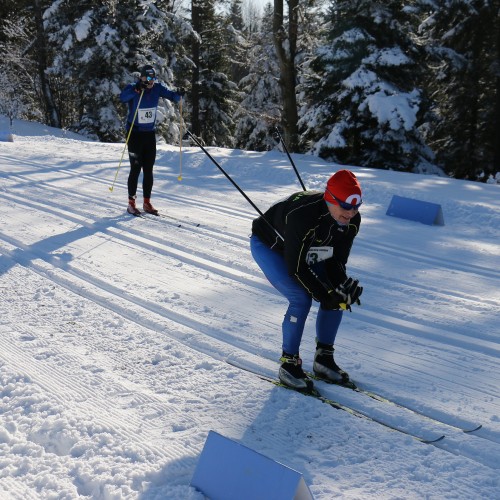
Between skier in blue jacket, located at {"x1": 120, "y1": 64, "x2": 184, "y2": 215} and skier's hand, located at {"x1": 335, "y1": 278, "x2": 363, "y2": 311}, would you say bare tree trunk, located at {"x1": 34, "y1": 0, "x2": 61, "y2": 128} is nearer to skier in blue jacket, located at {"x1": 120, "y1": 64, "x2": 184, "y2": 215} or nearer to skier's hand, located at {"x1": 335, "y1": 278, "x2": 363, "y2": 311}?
skier in blue jacket, located at {"x1": 120, "y1": 64, "x2": 184, "y2": 215}

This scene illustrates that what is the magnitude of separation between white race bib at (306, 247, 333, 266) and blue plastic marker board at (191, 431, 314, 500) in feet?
4.47

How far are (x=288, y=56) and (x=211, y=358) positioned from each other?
51.9 feet

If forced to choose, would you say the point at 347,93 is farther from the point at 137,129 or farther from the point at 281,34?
the point at 137,129

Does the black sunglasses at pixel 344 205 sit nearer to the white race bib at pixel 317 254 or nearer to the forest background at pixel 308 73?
the white race bib at pixel 317 254

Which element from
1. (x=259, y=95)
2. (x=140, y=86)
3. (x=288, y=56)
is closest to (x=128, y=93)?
(x=140, y=86)

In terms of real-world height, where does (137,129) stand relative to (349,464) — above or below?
above

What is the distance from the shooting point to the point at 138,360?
Answer: 165 inches

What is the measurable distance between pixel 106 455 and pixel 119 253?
3.81 meters

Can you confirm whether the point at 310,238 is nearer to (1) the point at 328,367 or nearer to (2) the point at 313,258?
(2) the point at 313,258

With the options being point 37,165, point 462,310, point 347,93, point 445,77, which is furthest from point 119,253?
point 445,77

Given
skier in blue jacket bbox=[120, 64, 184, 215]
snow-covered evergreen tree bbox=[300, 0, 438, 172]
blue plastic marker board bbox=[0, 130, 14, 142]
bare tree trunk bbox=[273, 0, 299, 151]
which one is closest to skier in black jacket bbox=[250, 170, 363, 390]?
skier in blue jacket bbox=[120, 64, 184, 215]

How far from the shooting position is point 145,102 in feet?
26.6

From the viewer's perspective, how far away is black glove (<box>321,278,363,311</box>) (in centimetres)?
355

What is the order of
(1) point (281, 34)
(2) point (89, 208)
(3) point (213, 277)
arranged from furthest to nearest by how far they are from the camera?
(1) point (281, 34) < (2) point (89, 208) < (3) point (213, 277)
